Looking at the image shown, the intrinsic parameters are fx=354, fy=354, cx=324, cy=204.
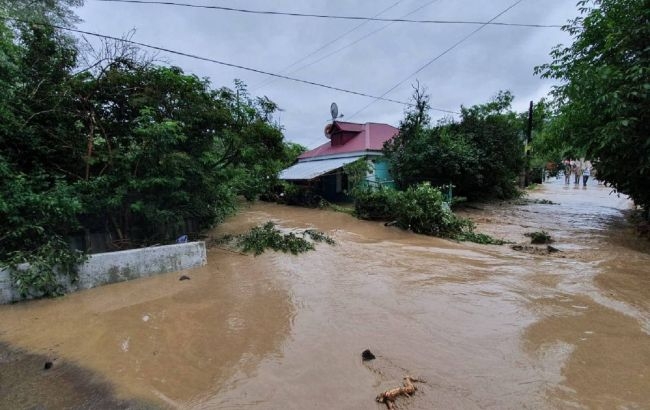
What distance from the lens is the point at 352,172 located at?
56.4 ft

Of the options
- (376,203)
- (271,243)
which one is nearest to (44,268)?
(271,243)

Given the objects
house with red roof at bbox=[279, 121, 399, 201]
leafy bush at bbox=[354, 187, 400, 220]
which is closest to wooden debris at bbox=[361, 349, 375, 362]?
leafy bush at bbox=[354, 187, 400, 220]

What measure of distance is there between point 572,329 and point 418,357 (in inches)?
84.5

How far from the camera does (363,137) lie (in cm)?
2211

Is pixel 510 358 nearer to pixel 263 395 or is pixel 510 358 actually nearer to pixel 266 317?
pixel 263 395

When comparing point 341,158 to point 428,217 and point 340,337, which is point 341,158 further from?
point 340,337

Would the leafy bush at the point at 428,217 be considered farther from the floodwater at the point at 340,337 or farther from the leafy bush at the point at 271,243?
the leafy bush at the point at 271,243

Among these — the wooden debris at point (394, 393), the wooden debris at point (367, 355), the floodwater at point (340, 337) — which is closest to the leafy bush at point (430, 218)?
the floodwater at point (340, 337)

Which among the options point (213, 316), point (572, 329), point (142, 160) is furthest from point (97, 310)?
point (572, 329)

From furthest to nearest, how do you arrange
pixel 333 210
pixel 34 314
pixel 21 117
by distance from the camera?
pixel 333 210 < pixel 21 117 < pixel 34 314

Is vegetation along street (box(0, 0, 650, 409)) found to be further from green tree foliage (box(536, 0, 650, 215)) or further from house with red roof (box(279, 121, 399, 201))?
house with red roof (box(279, 121, 399, 201))

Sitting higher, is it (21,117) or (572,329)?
(21,117)

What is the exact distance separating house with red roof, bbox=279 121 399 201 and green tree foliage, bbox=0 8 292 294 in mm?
9995

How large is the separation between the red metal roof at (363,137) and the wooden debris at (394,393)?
58.7ft
